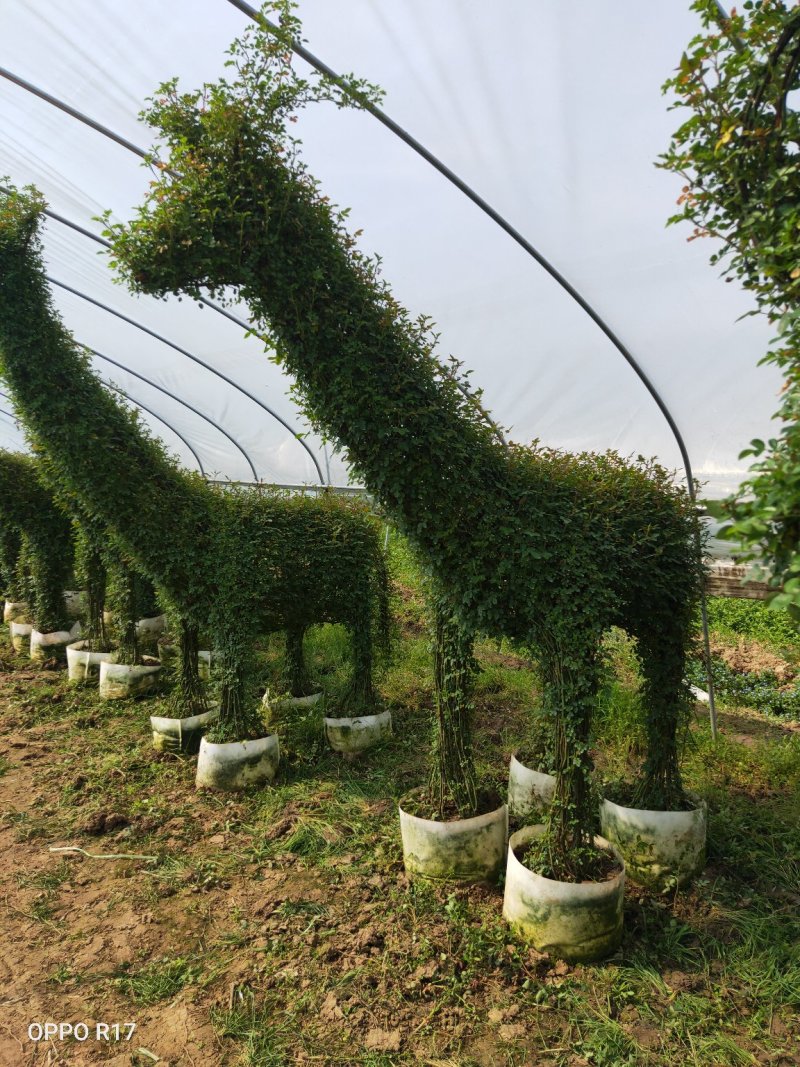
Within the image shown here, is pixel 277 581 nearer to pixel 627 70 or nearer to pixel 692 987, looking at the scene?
pixel 692 987

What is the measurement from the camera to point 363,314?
3.11m

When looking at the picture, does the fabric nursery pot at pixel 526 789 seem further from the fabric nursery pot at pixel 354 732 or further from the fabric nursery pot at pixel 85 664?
the fabric nursery pot at pixel 85 664

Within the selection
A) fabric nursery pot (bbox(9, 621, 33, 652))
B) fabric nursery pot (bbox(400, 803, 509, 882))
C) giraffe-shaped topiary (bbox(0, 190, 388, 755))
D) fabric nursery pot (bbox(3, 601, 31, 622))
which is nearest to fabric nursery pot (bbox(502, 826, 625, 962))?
fabric nursery pot (bbox(400, 803, 509, 882))

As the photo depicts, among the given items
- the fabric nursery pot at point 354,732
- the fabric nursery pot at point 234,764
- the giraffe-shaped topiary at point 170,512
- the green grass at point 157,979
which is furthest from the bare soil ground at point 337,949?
the giraffe-shaped topiary at point 170,512

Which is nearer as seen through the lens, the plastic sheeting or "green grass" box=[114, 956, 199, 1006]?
"green grass" box=[114, 956, 199, 1006]

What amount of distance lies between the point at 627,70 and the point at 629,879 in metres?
4.28

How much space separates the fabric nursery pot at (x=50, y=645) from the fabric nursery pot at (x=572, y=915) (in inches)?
269

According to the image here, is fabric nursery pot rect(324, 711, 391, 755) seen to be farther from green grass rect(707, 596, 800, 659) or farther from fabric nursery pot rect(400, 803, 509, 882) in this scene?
green grass rect(707, 596, 800, 659)

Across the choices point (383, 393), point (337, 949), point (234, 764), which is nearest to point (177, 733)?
point (234, 764)

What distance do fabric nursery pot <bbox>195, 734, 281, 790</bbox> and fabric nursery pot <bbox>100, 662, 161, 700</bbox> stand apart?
212cm

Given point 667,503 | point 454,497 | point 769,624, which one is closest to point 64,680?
point 454,497

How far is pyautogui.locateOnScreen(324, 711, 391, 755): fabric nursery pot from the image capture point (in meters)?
5.16

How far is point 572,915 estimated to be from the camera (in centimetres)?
288

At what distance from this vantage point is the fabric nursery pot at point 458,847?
3402mm
